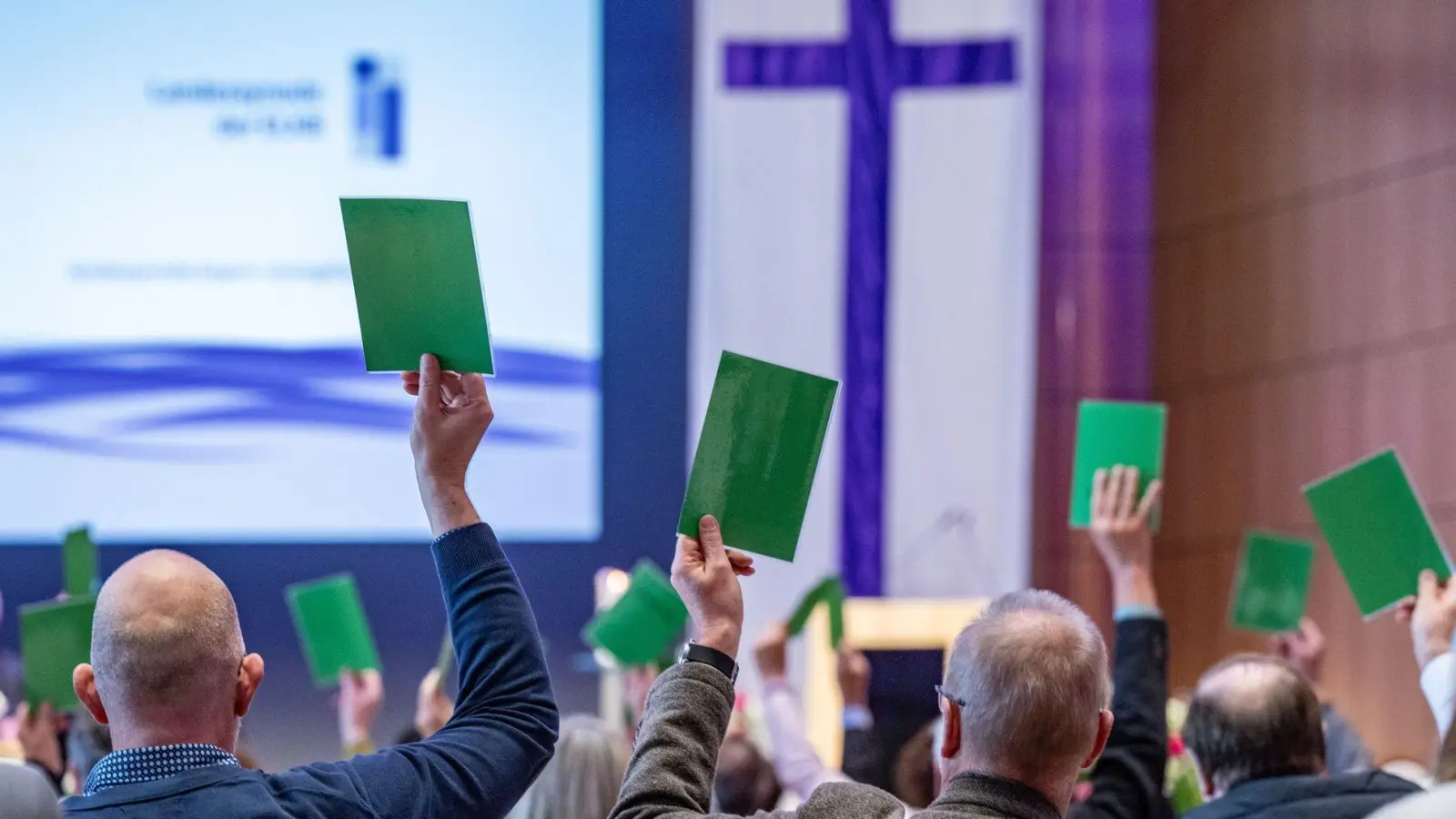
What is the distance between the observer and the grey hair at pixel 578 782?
2.37 meters

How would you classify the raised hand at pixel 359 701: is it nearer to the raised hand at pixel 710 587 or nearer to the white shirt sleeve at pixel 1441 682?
the raised hand at pixel 710 587

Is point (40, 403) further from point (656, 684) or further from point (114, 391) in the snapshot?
point (656, 684)

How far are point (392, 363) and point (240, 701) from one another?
0.41 meters

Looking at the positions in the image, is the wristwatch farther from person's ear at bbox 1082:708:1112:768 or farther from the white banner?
the white banner

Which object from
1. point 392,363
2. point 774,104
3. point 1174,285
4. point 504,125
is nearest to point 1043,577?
point 1174,285

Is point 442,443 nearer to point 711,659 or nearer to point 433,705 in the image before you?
point 711,659

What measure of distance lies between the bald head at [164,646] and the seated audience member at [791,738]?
1264 millimetres

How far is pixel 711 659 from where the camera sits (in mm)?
1688

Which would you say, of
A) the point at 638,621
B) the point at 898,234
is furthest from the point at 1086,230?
the point at 638,621

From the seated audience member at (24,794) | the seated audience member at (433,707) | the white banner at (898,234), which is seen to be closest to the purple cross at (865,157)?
the white banner at (898,234)

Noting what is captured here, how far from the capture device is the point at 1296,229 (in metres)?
6.17

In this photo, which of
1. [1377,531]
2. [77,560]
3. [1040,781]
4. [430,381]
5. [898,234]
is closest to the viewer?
[1040,781]

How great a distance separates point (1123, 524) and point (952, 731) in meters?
0.92

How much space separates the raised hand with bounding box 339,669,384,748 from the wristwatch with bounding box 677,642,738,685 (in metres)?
1.81
